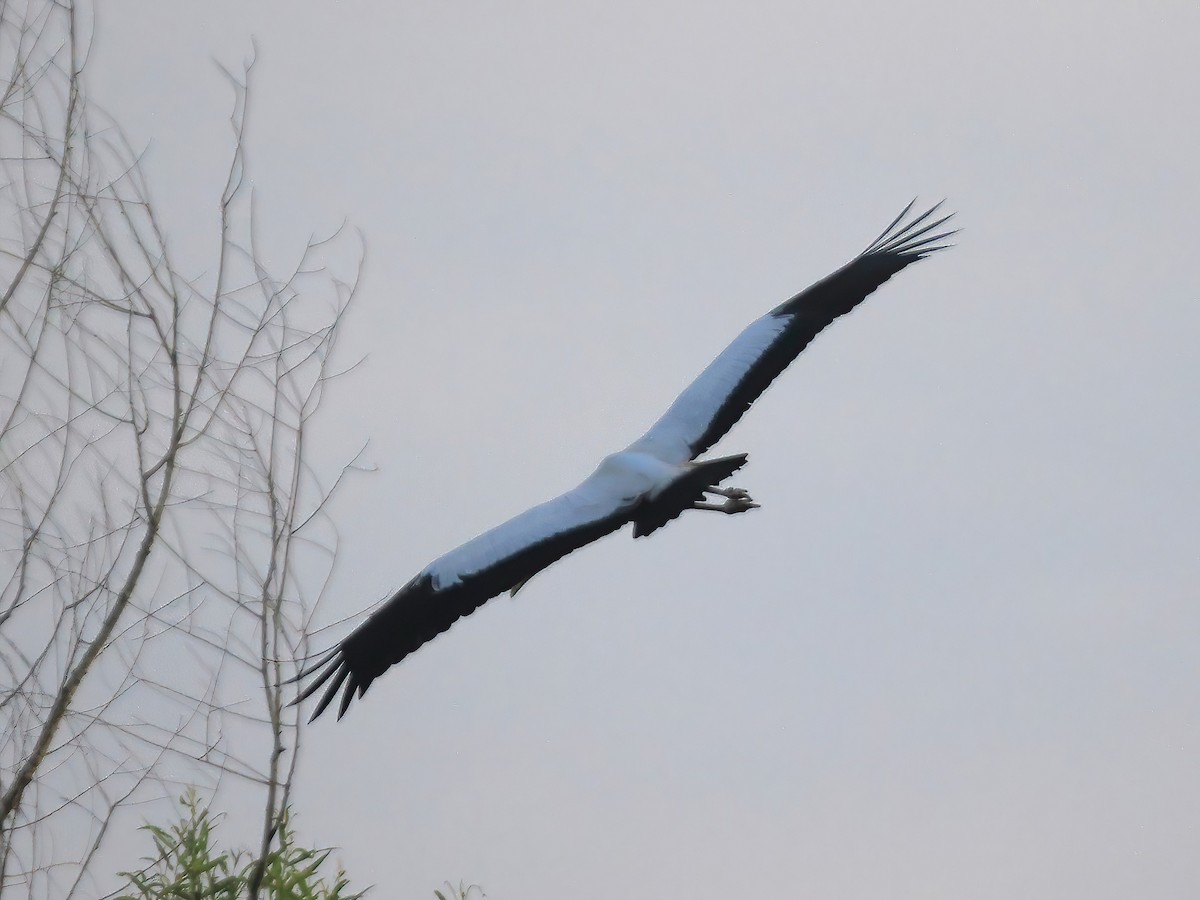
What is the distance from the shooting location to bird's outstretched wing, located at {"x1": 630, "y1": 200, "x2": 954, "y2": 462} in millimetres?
9961

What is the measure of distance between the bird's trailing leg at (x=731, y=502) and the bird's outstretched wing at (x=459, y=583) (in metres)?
0.65

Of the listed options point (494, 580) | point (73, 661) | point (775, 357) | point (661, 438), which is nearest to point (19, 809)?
point (73, 661)

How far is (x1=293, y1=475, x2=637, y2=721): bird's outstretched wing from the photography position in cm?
884

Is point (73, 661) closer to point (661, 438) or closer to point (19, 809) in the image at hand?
point (19, 809)

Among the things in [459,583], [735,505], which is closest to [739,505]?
[735,505]

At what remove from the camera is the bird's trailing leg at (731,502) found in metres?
9.29

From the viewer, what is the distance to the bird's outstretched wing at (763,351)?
392 inches

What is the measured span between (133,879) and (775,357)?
5.54 metres

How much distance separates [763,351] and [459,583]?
292 cm

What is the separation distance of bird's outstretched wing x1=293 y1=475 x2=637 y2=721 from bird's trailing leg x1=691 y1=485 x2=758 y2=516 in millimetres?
645

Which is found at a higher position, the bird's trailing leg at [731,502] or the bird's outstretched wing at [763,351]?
the bird's outstretched wing at [763,351]

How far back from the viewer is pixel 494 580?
29.2ft

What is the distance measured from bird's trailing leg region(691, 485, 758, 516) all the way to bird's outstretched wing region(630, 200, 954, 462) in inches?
18.7

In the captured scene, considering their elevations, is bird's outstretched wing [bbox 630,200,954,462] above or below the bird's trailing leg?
above
